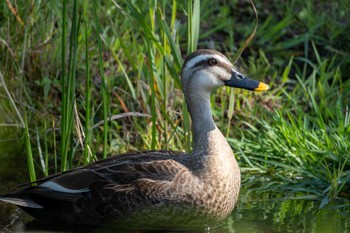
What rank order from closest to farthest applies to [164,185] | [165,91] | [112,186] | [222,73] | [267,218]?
[164,185], [112,186], [267,218], [222,73], [165,91]

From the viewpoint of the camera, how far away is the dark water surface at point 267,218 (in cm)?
560

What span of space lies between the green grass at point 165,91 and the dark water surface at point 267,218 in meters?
0.16

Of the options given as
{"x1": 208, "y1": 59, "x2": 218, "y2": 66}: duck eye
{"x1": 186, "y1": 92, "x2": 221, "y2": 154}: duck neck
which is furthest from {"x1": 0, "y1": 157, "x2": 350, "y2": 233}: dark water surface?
{"x1": 208, "y1": 59, "x2": 218, "y2": 66}: duck eye

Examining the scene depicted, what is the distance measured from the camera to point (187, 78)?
5.93m

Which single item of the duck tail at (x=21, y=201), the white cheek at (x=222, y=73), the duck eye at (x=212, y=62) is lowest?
the duck tail at (x=21, y=201)

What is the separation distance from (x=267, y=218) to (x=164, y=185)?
28.8 inches

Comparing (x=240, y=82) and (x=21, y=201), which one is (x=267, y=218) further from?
(x=21, y=201)

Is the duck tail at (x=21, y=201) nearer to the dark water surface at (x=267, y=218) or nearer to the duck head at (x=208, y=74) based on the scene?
the dark water surface at (x=267, y=218)

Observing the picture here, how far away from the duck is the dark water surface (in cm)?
12

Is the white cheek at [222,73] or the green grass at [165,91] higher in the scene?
the white cheek at [222,73]

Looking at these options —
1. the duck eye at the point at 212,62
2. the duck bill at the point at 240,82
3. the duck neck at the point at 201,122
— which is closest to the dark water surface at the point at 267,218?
the duck neck at the point at 201,122

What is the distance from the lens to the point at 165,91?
21.3ft

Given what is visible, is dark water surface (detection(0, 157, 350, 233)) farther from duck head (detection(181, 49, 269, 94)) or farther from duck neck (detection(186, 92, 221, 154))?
duck head (detection(181, 49, 269, 94))

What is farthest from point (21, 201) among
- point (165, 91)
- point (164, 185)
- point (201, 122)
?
point (165, 91)
